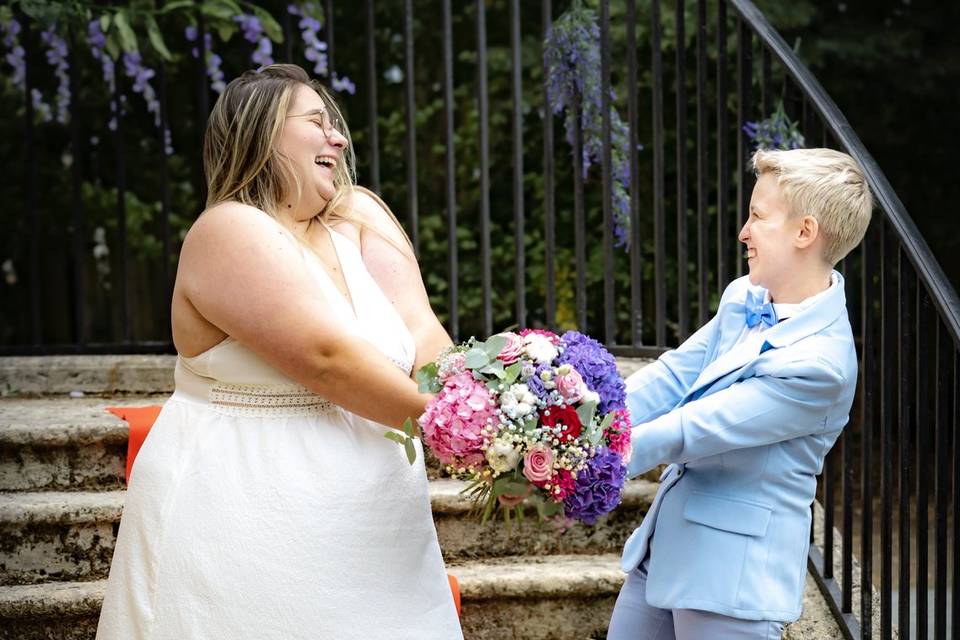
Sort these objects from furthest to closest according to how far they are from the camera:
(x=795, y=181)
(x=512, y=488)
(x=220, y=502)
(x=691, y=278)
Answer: (x=691, y=278) < (x=795, y=181) < (x=220, y=502) < (x=512, y=488)

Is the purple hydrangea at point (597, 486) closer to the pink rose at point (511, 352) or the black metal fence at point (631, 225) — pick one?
the pink rose at point (511, 352)

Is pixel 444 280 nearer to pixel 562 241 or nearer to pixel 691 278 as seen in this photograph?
pixel 562 241

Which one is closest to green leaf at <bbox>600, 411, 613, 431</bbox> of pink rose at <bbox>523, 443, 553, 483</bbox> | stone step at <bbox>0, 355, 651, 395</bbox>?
pink rose at <bbox>523, 443, 553, 483</bbox>

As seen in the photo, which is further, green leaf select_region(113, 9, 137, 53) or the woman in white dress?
green leaf select_region(113, 9, 137, 53)

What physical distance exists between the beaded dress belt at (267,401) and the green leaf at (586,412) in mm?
523

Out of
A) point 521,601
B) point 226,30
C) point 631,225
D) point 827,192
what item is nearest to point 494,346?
point 827,192

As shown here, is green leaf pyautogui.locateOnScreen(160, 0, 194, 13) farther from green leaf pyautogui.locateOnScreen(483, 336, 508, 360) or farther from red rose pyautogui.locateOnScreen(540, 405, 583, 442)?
red rose pyautogui.locateOnScreen(540, 405, 583, 442)

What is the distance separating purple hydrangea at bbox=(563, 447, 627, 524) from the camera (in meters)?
2.01

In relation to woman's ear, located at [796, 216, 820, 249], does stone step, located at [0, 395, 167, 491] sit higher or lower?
lower

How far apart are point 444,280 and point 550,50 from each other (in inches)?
147

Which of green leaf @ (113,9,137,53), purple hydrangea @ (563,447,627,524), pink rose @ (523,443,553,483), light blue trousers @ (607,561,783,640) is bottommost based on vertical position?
light blue trousers @ (607,561,783,640)

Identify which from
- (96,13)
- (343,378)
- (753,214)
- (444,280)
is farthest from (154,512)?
(444,280)

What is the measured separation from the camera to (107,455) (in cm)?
360

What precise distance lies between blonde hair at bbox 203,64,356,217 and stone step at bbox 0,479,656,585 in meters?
1.29
